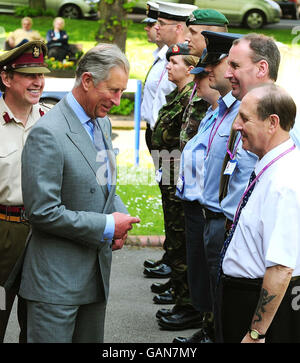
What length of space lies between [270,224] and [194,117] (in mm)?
2436

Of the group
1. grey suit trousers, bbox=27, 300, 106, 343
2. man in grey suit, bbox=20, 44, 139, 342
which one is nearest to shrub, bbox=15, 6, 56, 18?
man in grey suit, bbox=20, 44, 139, 342

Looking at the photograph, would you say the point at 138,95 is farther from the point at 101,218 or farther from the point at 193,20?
the point at 101,218

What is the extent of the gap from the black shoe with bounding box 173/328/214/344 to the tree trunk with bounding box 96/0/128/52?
10588 millimetres

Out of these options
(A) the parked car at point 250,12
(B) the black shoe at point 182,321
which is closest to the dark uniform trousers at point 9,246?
(B) the black shoe at point 182,321

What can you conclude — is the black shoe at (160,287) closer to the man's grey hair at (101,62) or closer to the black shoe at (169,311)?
the black shoe at (169,311)

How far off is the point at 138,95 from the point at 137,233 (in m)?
3.48

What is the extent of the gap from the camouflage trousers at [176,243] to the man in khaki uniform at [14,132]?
6.42ft

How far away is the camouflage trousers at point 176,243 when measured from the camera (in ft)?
19.7

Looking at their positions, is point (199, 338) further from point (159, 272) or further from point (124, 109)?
point (124, 109)

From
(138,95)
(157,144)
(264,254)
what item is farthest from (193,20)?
(138,95)

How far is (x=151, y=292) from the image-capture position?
6.80m

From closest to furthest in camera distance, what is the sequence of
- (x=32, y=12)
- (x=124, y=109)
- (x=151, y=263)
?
(x=151, y=263), (x=124, y=109), (x=32, y=12)

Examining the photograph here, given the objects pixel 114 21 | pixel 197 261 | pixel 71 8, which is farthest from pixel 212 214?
pixel 71 8

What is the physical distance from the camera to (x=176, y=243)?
615 cm
